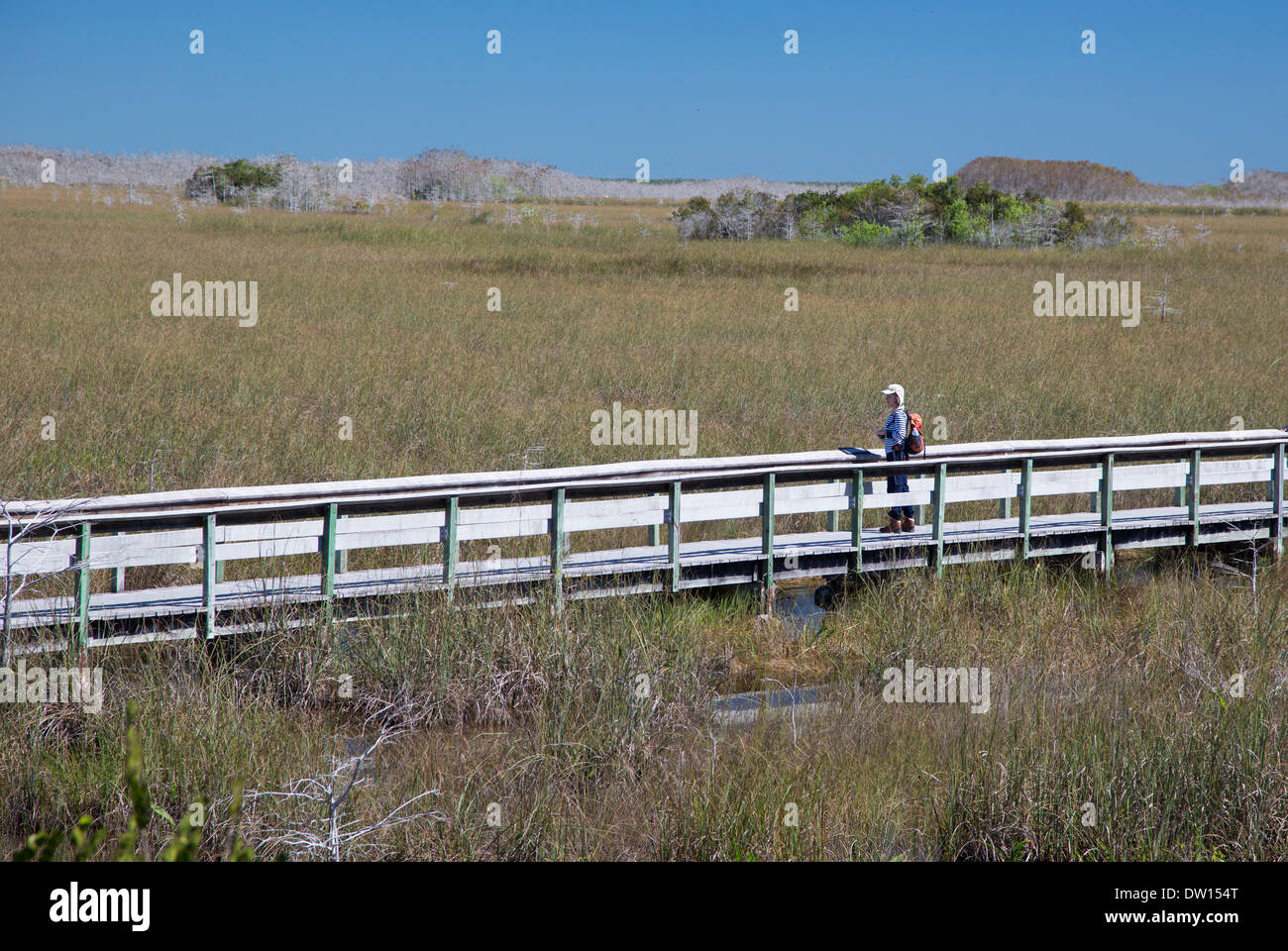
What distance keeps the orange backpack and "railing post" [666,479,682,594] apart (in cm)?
238

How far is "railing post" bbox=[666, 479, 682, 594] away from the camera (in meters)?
9.80

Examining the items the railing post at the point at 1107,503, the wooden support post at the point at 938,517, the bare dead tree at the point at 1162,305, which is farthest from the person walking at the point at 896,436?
the bare dead tree at the point at 1162,305

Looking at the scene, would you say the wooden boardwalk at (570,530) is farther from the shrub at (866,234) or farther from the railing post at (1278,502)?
the shrub at (866,234)

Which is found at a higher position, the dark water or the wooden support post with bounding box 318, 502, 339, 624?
the wooden support post with bounding box 318, 502, 339, 624

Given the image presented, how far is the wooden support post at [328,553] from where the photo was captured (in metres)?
8.38

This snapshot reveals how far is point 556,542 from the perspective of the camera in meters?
9.30

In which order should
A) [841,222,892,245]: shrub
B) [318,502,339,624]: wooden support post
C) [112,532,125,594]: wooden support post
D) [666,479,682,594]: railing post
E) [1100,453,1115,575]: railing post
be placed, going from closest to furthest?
[318,502,339,624]: wooden support post → [112,532,125,594]: wooden support post → [666,479,682,594]: railing post → [1100,453,1115,575]: railing post → [841,222,892,245]: shrub

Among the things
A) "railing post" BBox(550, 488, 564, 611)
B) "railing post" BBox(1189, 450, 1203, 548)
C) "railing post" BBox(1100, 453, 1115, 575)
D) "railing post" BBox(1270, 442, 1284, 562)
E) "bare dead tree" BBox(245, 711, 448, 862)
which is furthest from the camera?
"railing post" BBox(1270, 442, 1284, 562)

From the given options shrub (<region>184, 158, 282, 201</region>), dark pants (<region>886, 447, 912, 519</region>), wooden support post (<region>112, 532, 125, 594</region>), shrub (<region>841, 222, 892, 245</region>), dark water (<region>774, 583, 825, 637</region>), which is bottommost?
dark water (<region>774, 583, 825, 637</region>)

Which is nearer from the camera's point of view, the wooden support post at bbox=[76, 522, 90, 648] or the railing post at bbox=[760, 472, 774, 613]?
the wooden support post at bbox=[76, 522, 90, 648]

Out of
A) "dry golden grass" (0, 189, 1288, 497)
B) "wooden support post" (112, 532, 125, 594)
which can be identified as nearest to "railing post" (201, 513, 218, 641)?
"wooden support post" (112, 532, 125, 594)

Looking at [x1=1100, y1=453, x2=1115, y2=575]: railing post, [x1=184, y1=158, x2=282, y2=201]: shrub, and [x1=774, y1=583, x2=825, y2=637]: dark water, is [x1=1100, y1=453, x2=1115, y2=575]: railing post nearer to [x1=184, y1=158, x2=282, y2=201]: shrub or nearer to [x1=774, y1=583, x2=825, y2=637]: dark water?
[x1=774, y1=583, x2=825, y2=637]: dark water
